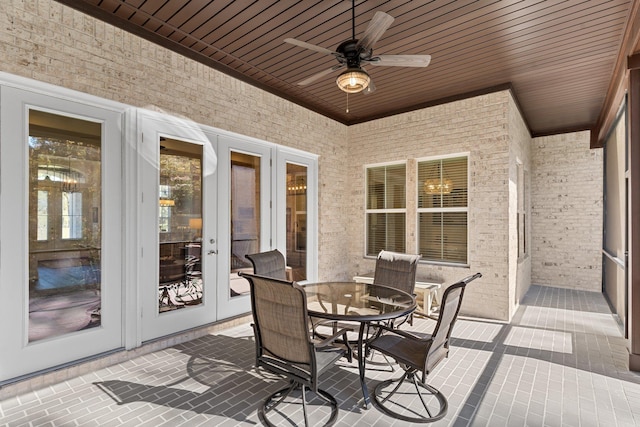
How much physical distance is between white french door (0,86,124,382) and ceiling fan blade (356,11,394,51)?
8.38 ft

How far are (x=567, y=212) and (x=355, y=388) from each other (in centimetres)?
666

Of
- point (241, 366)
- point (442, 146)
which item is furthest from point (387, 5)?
point (241, 366)

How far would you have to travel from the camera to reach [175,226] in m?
3.93

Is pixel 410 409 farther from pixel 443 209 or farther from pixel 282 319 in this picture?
pixel 443 209

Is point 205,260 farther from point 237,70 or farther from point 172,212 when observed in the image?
point 237,70

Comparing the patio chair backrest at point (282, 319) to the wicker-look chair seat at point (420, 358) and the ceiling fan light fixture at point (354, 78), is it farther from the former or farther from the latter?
the ceiling fan light fixture at point (354, 78)

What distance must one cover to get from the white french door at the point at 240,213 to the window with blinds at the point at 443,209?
8.55 ft

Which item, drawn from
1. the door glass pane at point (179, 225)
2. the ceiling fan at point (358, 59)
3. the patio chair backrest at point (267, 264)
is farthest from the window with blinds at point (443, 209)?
the door glass pane at point (179, 225)

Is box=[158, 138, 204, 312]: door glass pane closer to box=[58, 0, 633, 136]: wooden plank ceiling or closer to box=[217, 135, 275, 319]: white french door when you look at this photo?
box=[217, 135, 275, 319]: white french door

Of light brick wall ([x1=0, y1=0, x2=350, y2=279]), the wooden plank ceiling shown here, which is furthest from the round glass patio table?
the wooden plank ceiling

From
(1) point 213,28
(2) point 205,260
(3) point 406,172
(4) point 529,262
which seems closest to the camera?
(1) point 213,28

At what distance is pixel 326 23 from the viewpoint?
11.1 feet

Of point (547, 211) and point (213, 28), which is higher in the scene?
point (213, 28)

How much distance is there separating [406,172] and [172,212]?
12.7ft
